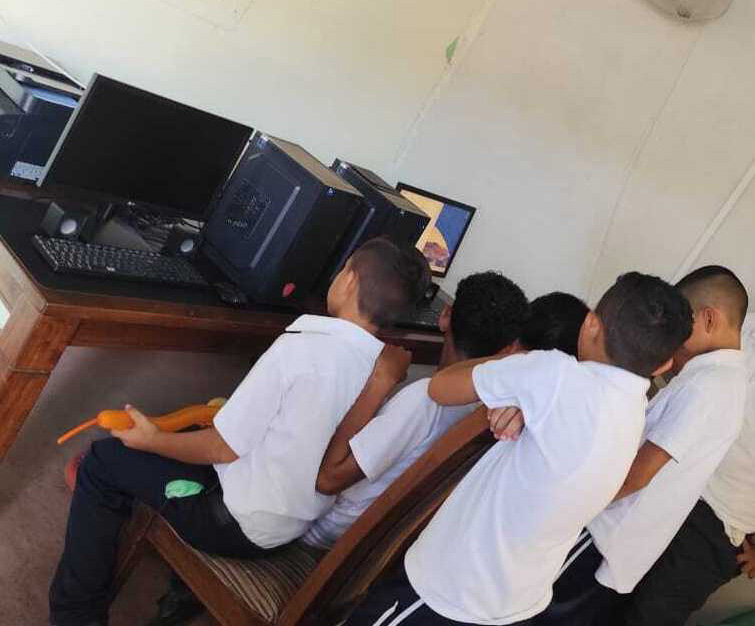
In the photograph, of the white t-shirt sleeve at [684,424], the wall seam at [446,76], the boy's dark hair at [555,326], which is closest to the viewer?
the white t-shirt sleeve at [684,424]

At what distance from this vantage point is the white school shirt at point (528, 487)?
3.56 feet

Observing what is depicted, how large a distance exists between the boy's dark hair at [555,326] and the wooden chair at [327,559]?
1.65 ft

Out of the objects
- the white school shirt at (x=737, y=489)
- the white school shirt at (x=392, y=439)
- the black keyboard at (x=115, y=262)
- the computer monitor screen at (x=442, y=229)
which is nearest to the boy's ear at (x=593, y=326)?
the white school shirt at (x=392, y=439)

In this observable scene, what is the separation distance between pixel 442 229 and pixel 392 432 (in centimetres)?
145

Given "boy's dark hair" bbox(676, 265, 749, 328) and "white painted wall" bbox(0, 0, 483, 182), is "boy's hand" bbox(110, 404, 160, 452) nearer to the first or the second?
"boy's dark hair" bbox(676, 265, 749, 328)

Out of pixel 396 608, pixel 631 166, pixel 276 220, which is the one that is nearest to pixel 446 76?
pixel 631 166

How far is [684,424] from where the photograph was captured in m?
1.42

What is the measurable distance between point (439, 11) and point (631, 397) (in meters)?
2.09

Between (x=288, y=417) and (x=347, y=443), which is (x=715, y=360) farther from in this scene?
(x=288, y=417)

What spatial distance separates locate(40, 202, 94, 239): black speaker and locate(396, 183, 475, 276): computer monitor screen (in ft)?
4.01

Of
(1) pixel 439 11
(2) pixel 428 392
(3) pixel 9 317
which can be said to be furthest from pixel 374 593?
(1) pixel 439 11

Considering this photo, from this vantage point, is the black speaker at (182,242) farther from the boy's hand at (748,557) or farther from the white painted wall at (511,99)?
the boy's hand at (748,557)

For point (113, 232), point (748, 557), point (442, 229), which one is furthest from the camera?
point (442, 229)

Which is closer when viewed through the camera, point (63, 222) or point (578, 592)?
point (63, 222)
